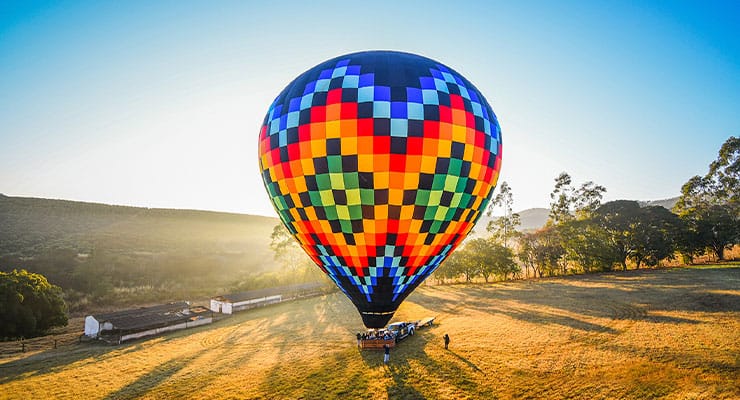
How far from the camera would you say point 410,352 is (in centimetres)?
1758

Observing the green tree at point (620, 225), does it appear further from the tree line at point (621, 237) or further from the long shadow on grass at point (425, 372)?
the long shadow on grass at point (425, 372)

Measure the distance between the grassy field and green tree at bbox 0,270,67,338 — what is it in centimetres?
526

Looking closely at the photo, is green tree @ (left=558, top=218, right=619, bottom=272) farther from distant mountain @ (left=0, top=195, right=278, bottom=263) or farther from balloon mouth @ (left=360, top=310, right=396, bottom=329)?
distant mountain @ (left=0, top=195, right=278, bottom=263)

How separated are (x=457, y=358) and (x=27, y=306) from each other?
3237 cm

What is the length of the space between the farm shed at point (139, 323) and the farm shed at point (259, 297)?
368 cm

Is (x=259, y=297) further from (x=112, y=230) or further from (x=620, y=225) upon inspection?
(x=112, y=230)

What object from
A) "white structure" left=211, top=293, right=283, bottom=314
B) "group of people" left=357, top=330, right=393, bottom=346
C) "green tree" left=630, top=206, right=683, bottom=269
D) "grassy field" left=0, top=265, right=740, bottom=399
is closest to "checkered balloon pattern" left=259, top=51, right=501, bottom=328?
"grassy field" left=0, top=265, right=740, bottom=399

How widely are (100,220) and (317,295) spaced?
6981 centimetres

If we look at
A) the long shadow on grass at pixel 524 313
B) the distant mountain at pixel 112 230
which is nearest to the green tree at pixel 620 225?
the long shadow on grass at pixel 524 313

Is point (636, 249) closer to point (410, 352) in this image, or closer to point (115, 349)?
point (410, 352)

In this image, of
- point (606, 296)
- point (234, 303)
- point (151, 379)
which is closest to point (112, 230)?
point (234, 303)

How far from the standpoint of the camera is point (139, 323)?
26.3m

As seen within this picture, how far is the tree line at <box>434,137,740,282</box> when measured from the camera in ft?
137

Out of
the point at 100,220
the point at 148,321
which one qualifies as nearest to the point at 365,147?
the point at 148,321
